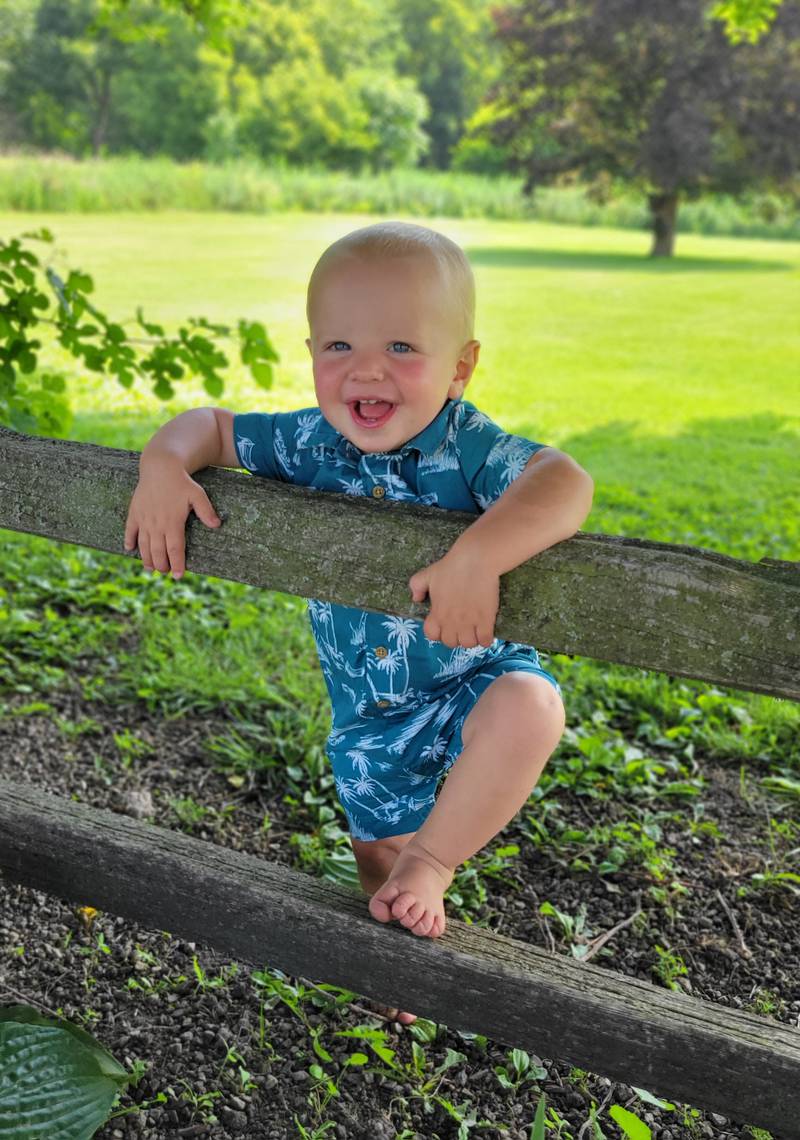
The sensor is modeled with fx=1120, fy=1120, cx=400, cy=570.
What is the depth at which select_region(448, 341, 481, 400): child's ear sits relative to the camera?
1.97 m

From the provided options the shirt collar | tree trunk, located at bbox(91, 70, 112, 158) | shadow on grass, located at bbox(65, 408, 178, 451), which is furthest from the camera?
tree trunk, located at bbox(91, 70, 112, 158)

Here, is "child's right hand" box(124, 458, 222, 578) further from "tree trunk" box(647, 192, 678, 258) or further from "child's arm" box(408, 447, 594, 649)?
"tree trunk" box(647, 192, 678, 258)

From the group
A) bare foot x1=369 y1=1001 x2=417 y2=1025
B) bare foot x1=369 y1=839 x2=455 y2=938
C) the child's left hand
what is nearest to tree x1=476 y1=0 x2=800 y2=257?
bare foot x1=369 y1=1001 x2=417 y2=1025

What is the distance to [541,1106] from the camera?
1.62 m

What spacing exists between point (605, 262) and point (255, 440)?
2437 centimetres

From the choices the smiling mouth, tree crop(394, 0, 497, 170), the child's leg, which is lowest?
the child's leg

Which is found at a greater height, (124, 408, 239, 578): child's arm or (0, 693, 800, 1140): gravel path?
(124, 408, 239, 578): child's arm

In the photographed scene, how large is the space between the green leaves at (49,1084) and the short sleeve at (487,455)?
115cm

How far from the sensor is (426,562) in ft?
4.83

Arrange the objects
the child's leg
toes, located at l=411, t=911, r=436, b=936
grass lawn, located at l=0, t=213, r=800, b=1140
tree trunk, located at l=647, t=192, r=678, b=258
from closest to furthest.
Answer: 1. toes, located at l=411, t=911, r=436, b=936
2. the child's leg
3. grass lawn, located at l=0, t=213, r=800, b=1140
4. tree trunk, located at l=647, t=192, r=678, b=258

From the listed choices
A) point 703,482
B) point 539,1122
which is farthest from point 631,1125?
point 703,482

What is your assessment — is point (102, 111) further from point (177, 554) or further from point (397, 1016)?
point (177, 554)

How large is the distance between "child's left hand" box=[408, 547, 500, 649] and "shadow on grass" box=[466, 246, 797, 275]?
21.9 metres

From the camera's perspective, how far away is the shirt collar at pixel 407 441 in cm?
196
